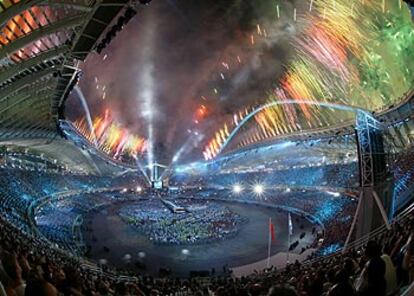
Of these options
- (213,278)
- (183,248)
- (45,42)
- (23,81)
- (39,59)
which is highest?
(45,42)

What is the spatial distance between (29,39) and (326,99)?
114 ft

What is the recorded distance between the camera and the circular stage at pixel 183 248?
2869cm

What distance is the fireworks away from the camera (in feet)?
97.9

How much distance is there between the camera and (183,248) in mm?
33031

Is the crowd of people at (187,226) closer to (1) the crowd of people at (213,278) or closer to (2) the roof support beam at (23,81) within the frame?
(1) the crowd of people at (213,278)

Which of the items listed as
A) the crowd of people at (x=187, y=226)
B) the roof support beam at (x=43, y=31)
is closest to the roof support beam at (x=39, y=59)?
the roof support beam at (x=43, y=31)

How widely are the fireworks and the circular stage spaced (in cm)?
1384

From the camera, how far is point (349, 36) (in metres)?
35.0

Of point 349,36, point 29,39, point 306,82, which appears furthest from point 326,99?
point 29,39

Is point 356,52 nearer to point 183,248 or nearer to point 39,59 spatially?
point 183,248

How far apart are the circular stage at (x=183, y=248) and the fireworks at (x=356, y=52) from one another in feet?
45.4

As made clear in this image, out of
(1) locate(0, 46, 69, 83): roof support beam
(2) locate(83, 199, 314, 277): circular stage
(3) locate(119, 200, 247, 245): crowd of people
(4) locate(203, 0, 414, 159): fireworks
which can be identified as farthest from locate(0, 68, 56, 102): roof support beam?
(4) locate(203, 0, 414, 159): fireworks

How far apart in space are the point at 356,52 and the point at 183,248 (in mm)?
22586

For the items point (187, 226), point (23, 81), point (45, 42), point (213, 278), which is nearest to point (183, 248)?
point (187, 226)
